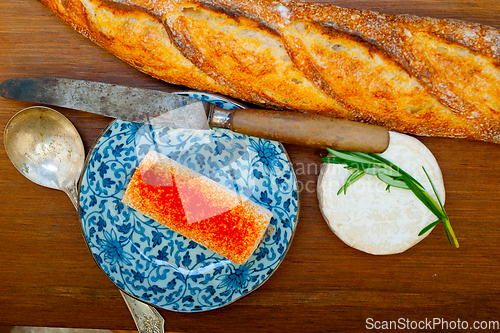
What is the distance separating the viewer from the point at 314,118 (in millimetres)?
872

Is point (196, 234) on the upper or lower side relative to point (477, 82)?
lower

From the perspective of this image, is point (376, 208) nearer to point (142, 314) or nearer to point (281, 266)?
point (281, 266)

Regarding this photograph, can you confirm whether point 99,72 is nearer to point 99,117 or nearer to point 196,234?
point 99,117

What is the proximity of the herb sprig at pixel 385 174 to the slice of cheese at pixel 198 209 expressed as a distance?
0.31 meters

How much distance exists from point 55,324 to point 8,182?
1.95 ft

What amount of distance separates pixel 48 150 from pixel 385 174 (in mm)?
1238

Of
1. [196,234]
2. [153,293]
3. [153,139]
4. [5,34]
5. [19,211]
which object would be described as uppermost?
[5,34]

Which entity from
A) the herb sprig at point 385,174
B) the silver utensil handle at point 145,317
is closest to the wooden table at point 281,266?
the silver utensil handle at point 145,317

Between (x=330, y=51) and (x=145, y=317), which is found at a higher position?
(x=330, y=51)

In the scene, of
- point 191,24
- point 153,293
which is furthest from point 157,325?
point 191,24

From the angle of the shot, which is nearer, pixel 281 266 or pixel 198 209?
pixel 198 209

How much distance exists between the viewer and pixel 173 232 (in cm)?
99

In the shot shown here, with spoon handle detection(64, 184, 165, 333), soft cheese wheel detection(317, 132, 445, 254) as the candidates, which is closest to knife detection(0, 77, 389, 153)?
soft cheese wheel detection(317, 132, 445, 254)

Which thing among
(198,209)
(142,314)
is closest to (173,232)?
(198,209)
